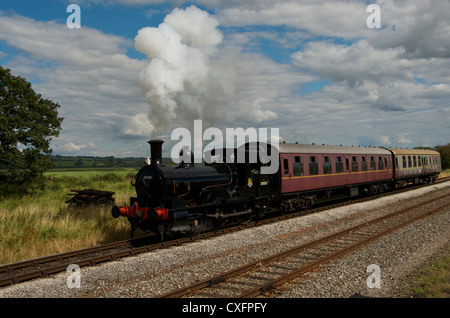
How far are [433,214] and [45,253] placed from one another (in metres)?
15.8

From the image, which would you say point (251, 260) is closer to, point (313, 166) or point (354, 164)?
point (313, 166)

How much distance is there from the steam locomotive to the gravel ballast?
1019 millimetres

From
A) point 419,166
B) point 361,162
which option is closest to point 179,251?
point 361,162

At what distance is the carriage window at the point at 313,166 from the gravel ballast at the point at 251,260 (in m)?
4.18

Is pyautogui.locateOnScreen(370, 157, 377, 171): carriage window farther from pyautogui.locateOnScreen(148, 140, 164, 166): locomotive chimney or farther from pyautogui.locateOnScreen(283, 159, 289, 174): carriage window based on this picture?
pyautogui.locateOnScreen(148, 140, 164, 166): locomotive chimney

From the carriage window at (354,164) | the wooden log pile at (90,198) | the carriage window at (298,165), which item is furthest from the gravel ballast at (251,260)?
the wooden log pile at (90,198)

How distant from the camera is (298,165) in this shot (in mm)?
15977

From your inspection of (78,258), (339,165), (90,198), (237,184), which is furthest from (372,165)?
(78,258)

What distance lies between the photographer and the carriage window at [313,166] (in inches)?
662

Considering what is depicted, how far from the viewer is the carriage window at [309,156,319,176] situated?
1680 cm

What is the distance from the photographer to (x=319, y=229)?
1296cm

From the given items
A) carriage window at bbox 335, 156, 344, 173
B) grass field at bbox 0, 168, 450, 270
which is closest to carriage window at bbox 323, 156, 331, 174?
carriage window at bbox 335, 156, 344, 173

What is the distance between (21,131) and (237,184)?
48.3 feet
